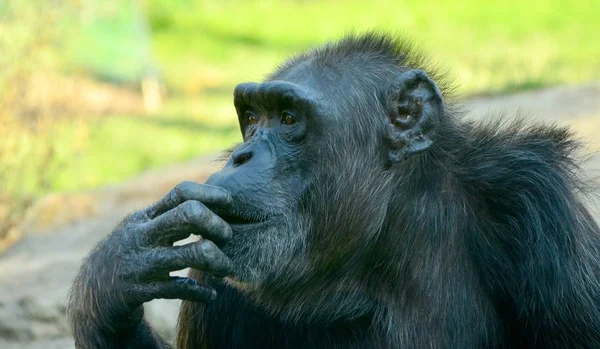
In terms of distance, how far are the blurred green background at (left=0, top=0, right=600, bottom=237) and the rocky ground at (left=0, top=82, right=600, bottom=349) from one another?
18.5 inches

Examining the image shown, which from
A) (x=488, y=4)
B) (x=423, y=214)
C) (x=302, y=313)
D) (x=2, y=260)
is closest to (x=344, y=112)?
(x=423, y=214)

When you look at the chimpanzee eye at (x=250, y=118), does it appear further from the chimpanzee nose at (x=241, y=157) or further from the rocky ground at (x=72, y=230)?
the rocky ground at (x=72, y=230)

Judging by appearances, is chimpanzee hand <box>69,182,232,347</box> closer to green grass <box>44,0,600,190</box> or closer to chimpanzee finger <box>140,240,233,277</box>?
chimpanzee finger <box>140,240,233,277</box>

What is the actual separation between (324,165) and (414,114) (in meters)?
0.58

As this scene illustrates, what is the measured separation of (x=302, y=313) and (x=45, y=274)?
15.8 feet

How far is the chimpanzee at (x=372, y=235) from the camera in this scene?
5.53 m

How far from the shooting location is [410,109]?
582 cm

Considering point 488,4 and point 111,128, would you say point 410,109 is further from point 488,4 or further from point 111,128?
point 488,4

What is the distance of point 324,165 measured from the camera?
18.8 ft

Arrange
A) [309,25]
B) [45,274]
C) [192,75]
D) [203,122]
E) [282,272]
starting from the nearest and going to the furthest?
1. [282,272]
2. [45,274]
3. [203,122]
4. [192,75]
5. [309,25]

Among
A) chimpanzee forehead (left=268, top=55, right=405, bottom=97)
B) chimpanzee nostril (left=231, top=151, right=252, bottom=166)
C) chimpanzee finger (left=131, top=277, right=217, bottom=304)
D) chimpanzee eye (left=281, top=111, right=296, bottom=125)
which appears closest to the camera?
chimpanzee finger (left=131, top=277, right=217, bottom=304)

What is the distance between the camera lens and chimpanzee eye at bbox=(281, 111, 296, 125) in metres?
5.70

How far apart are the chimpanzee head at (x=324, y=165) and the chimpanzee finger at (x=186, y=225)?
0.22 metres

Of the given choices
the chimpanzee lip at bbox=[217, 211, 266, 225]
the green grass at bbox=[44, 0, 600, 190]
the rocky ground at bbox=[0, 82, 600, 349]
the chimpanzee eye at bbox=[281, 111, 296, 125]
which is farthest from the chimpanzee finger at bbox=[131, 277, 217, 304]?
the green grass at bbox=[44, 0, 600, 190]
